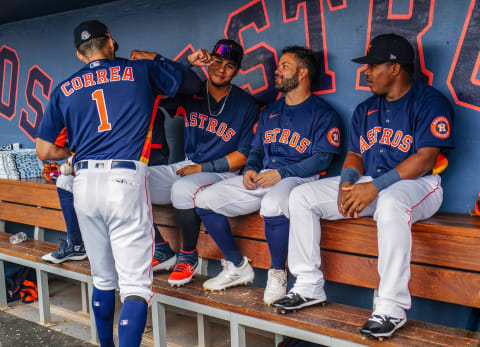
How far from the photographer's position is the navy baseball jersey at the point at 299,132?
2.51 m

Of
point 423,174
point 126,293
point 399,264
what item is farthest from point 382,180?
point 126,293

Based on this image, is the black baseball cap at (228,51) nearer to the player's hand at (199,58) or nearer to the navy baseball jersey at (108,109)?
the player's hand at (199,58)

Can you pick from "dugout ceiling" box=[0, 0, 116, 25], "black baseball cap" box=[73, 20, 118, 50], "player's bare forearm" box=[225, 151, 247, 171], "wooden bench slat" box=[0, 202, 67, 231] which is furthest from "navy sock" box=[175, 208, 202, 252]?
"dugout ceiling" box=[0, 0, 116, 25]

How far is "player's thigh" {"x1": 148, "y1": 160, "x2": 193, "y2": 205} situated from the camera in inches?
110

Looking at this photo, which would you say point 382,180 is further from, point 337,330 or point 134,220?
point 134,220

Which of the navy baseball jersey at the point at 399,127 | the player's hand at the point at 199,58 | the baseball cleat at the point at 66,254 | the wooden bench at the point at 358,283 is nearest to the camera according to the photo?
the wooden bench at the point at 358,283

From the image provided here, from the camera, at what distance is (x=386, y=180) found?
2.07 meters

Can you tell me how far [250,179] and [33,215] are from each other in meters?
2.14

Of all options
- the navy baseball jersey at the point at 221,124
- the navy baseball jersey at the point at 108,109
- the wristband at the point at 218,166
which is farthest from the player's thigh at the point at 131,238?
the navy baseball jersey at the point at 221,124

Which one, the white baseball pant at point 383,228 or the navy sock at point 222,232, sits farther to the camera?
the navy sock at point 222,232

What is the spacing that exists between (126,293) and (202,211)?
626 millimetres

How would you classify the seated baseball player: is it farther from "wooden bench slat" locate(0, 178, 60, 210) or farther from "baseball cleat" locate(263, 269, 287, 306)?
A: "wooden bench slat" locate(0, 178, 60, 210)

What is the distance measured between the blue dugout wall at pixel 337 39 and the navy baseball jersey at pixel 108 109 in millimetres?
1160

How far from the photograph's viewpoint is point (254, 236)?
2535 mm
